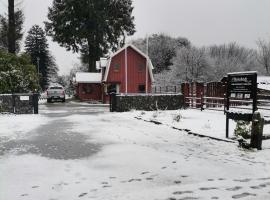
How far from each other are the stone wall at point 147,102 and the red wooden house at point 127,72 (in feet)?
56.6

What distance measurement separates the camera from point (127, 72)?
44094mm

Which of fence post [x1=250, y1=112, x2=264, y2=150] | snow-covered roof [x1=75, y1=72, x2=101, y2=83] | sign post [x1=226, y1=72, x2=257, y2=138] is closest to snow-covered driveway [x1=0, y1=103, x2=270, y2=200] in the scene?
fence post [x1=250, y1=112, x2=264, y2=150]

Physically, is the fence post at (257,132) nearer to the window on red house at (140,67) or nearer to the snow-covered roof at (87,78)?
the window on red house at (140,67)

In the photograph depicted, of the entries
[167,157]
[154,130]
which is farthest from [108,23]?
[167,157]

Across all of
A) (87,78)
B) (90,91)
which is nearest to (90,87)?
(90,91)

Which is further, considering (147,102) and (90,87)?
(90,87)

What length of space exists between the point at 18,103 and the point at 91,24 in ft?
109

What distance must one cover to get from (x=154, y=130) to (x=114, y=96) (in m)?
10.5

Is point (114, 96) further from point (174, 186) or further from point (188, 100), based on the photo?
point (174, 186)

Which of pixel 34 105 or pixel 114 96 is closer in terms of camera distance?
pixel 34 105

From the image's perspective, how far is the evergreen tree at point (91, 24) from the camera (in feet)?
174

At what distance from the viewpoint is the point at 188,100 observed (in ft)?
87.9

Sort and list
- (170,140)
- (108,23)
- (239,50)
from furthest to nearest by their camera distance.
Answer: (239,50), (108,23), (170,140)

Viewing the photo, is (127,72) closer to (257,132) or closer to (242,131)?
(242,131)
